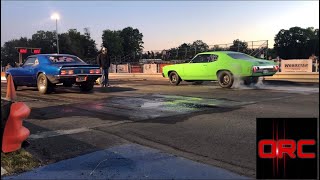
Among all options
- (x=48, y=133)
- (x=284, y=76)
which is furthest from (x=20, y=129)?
(x=284, y=76)

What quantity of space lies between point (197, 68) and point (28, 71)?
6.54 m

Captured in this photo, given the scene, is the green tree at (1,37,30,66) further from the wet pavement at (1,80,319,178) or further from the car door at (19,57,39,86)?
the car door at (19,57,39,86)

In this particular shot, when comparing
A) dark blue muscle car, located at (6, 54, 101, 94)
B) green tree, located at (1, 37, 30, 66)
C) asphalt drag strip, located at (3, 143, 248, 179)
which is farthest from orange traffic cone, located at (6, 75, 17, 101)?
dark blue muscle car, located at (6, 54, 101, 94)

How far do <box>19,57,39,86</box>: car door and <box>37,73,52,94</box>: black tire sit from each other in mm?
424

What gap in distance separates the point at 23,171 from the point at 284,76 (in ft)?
52.4

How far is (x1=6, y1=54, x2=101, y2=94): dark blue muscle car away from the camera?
13.1m

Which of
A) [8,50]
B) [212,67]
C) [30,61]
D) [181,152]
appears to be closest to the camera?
[181,152]

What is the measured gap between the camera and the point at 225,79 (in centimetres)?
1420

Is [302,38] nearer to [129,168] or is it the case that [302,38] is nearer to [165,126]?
[129,168]

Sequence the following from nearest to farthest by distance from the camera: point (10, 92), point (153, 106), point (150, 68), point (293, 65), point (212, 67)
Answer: point (10, 92), point (153, 106), point (212, 67), point (293, 65), point (150, 68)

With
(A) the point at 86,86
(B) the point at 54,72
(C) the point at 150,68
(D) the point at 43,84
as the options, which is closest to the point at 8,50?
(B) the point at 54,72

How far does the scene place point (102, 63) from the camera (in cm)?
1603

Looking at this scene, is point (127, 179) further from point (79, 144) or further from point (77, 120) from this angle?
point (77, 120)

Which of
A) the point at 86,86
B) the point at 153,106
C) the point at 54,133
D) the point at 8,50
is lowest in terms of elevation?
the point at 54,133
